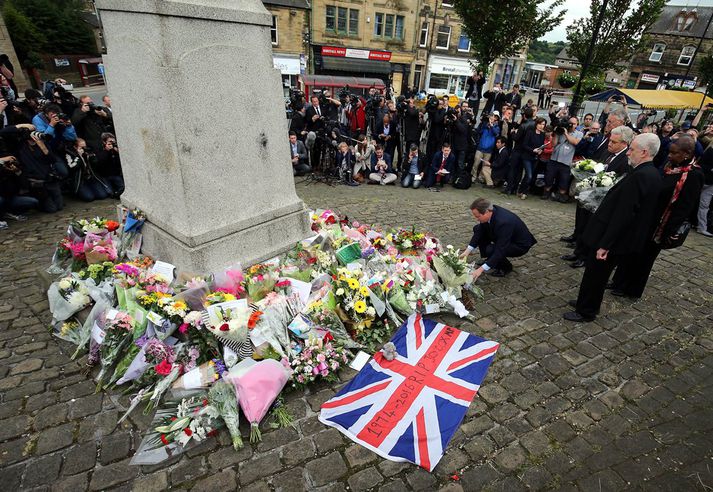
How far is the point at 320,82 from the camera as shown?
25.5m

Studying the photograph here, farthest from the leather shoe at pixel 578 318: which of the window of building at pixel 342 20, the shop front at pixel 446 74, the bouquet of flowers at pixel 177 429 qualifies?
the shop front at pixel 446 74

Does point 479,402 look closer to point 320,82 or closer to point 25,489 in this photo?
point 25,489

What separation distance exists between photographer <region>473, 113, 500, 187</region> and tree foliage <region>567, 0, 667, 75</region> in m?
6.85

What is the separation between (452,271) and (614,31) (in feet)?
46.6

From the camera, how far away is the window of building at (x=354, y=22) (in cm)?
3203

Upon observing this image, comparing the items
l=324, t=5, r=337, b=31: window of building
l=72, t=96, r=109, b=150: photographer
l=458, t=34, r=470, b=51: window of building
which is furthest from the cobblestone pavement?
l=458, t=34, r=470, b=51: window of building

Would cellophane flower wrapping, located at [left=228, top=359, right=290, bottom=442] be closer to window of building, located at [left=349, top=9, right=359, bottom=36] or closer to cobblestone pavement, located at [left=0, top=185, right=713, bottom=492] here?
cobblestone pavement, located at [left=0, top=185, right=713, bottom=492]

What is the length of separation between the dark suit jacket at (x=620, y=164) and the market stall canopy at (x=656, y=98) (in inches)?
593

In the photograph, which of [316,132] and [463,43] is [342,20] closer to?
[463,43]

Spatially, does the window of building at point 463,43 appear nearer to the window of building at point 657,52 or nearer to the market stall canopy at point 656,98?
the market stall canopy at point 656,98

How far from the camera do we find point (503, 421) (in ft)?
10.7

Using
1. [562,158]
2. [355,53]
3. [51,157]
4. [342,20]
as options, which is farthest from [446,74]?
[51,157]

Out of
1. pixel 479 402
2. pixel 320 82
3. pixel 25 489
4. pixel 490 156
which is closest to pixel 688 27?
pixel 320 82

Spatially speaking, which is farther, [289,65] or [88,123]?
[289,65]
